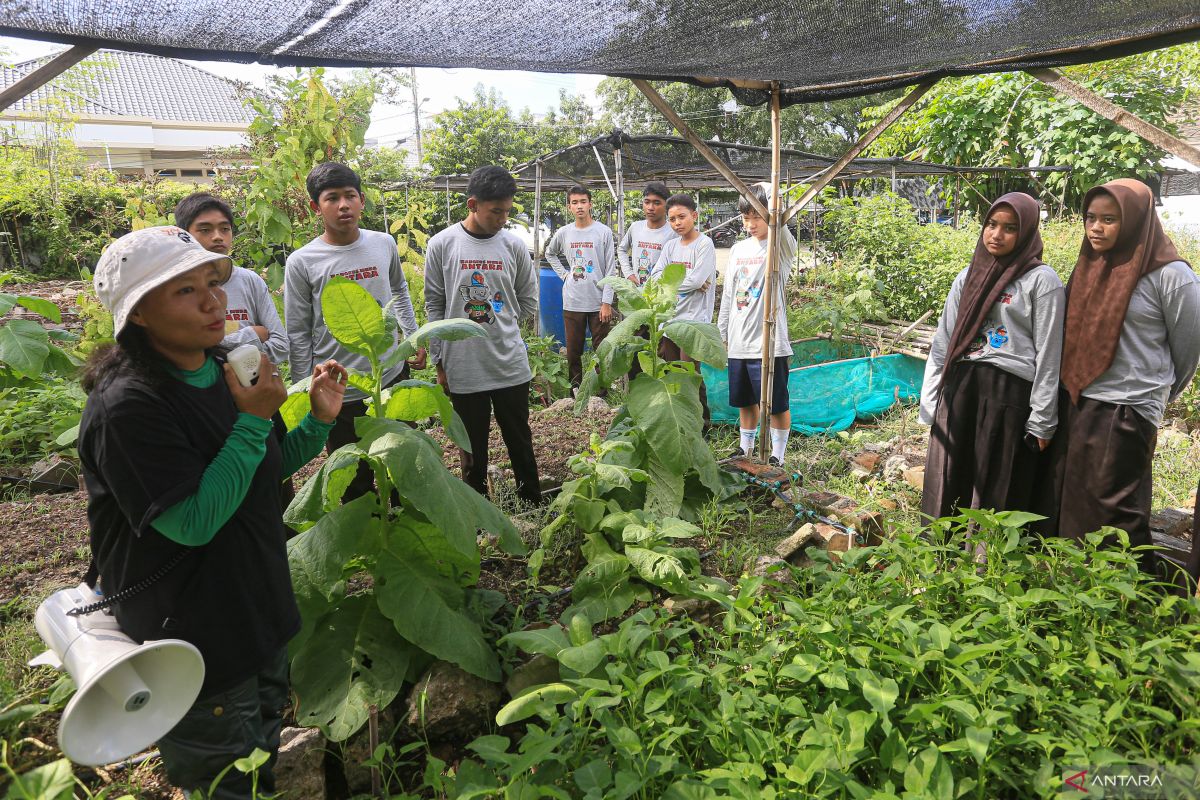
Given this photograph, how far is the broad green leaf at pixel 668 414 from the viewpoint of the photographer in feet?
9.74

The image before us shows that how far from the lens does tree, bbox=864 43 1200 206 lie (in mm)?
9680

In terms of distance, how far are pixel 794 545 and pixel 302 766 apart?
1940 mm

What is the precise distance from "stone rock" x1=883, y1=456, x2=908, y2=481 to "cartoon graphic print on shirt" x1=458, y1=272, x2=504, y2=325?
2731mm

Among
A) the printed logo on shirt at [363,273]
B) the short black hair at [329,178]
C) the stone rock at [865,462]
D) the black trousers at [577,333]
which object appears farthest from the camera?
the black trousers at [577,333]

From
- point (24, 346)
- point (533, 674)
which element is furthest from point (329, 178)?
point (533, 674)

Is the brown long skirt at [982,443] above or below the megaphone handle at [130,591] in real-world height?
below

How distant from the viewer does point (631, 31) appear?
279 cm

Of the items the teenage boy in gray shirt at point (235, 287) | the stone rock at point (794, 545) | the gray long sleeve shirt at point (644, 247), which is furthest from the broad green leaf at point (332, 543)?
the gray long sleeve shirt at point (644, 247)

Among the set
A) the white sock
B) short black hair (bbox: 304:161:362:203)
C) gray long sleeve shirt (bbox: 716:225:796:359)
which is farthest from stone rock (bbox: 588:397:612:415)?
short black hair (bbox: 304:161:362:203)

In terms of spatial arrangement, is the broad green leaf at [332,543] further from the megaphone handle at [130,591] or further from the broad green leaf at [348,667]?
the megaphone handle at [130,591]

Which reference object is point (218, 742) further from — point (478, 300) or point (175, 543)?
point (478, 300)

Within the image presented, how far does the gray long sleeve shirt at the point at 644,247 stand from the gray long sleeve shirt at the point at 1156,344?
11.4ft

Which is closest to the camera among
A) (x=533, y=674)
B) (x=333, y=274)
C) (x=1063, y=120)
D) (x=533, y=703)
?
(x=533, y=703)

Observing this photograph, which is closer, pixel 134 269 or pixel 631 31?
pixel 134 269
